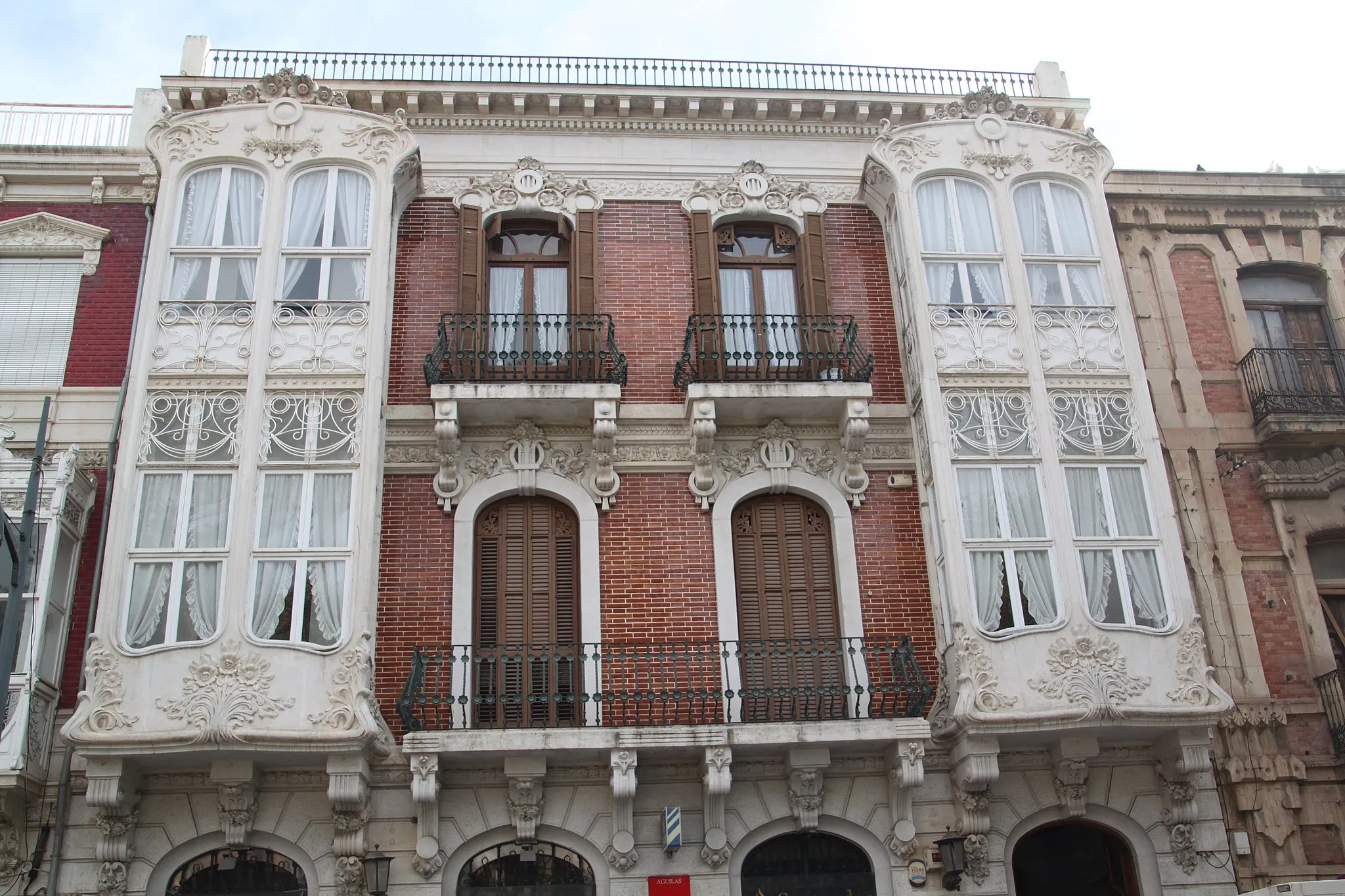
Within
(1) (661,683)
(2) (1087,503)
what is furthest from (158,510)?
(2) (1087,503)

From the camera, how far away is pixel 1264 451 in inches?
667

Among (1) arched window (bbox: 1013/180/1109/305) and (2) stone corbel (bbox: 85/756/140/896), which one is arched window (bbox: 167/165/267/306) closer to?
(2) stone corbel (bbox: 85/756/140/896)

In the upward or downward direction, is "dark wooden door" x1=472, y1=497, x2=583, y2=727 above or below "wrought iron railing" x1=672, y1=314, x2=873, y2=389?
below

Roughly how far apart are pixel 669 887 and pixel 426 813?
2738mm

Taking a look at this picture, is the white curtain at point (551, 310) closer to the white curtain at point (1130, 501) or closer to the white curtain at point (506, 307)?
the white curtain at point (506, 307)

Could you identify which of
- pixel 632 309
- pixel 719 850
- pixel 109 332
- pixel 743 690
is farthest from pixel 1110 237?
pixel 109 332

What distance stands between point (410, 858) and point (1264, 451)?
12.1 metres

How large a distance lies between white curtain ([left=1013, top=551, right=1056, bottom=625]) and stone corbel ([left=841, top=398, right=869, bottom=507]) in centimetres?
213

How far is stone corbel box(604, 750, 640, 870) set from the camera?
13.4 m

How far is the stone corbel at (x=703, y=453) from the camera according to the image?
1550cm

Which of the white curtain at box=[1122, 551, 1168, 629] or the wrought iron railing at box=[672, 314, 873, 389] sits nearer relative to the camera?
the white curtain at box=[1122, 551, 1168, 629]

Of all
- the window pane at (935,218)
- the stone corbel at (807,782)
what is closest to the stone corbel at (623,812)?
the stone corbel at (807,782)

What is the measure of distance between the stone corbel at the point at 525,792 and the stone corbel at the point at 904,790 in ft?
12.7

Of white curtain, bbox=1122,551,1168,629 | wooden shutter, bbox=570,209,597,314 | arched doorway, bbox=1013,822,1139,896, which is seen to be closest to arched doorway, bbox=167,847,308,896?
wooden shutter, bbox=570,209,597,314
